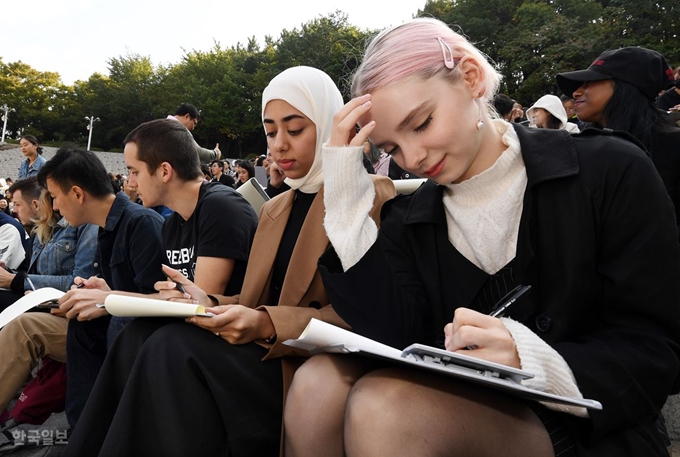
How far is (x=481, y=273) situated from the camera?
150 centimetres

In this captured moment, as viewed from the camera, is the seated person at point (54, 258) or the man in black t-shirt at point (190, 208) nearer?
the man in black t-shirt at point (190, 208)

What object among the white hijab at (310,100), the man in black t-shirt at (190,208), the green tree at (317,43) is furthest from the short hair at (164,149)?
the green tree at (317,43)

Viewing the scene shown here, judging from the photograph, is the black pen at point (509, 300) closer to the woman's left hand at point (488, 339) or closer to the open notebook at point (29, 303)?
the woman's left hand at point (488, 339)

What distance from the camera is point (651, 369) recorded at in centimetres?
116

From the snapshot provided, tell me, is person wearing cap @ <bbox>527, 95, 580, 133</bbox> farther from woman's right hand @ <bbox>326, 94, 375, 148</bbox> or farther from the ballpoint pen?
the ballpoint pen

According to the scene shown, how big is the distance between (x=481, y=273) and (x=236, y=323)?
2.55 feet

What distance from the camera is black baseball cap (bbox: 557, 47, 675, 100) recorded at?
2887 mm

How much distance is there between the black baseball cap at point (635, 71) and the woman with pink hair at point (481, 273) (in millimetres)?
1777

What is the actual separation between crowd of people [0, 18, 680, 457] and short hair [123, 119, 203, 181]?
80 cm

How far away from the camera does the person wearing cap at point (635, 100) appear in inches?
106

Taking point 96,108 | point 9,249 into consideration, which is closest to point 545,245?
point 9,249

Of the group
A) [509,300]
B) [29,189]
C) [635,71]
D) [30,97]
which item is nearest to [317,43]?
[30,97]

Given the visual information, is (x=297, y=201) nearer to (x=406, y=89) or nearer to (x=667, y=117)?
(x=406, y=89)

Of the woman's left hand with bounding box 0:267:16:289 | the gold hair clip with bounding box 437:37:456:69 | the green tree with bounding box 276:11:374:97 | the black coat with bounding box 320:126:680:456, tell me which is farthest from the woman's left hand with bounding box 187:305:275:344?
the green tree with bounding box 276:11:374:97
